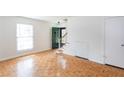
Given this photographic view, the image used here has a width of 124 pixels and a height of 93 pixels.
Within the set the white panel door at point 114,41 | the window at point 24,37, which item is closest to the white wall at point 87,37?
the white panel door at point 114,41

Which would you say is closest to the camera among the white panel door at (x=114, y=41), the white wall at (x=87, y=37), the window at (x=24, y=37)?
the white panel door at (x=114, y=41)

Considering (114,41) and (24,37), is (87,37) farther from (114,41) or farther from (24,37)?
(24,37)

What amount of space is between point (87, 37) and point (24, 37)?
99.2 inches

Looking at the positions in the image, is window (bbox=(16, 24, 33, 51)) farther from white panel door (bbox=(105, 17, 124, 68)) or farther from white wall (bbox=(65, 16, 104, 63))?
white panel door (bbox=(105, 17, 124, 68))

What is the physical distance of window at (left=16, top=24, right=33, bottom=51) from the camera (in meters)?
5.23

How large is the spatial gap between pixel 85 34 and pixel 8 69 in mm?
2821

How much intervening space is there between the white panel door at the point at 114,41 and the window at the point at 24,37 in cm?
301

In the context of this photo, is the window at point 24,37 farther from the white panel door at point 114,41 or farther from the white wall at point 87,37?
the white panel door at point 114,41

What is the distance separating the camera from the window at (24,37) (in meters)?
5.23

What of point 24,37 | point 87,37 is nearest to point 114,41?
point 87,37

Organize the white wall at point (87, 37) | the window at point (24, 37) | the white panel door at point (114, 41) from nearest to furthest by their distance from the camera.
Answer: the white panel door at point (114, 41)
the white wall at point (87, 37)
the window at point (24, 37)

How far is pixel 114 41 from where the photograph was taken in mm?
4047

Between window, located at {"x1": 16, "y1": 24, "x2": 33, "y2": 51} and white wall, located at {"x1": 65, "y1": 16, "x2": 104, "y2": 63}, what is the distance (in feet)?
5.59
